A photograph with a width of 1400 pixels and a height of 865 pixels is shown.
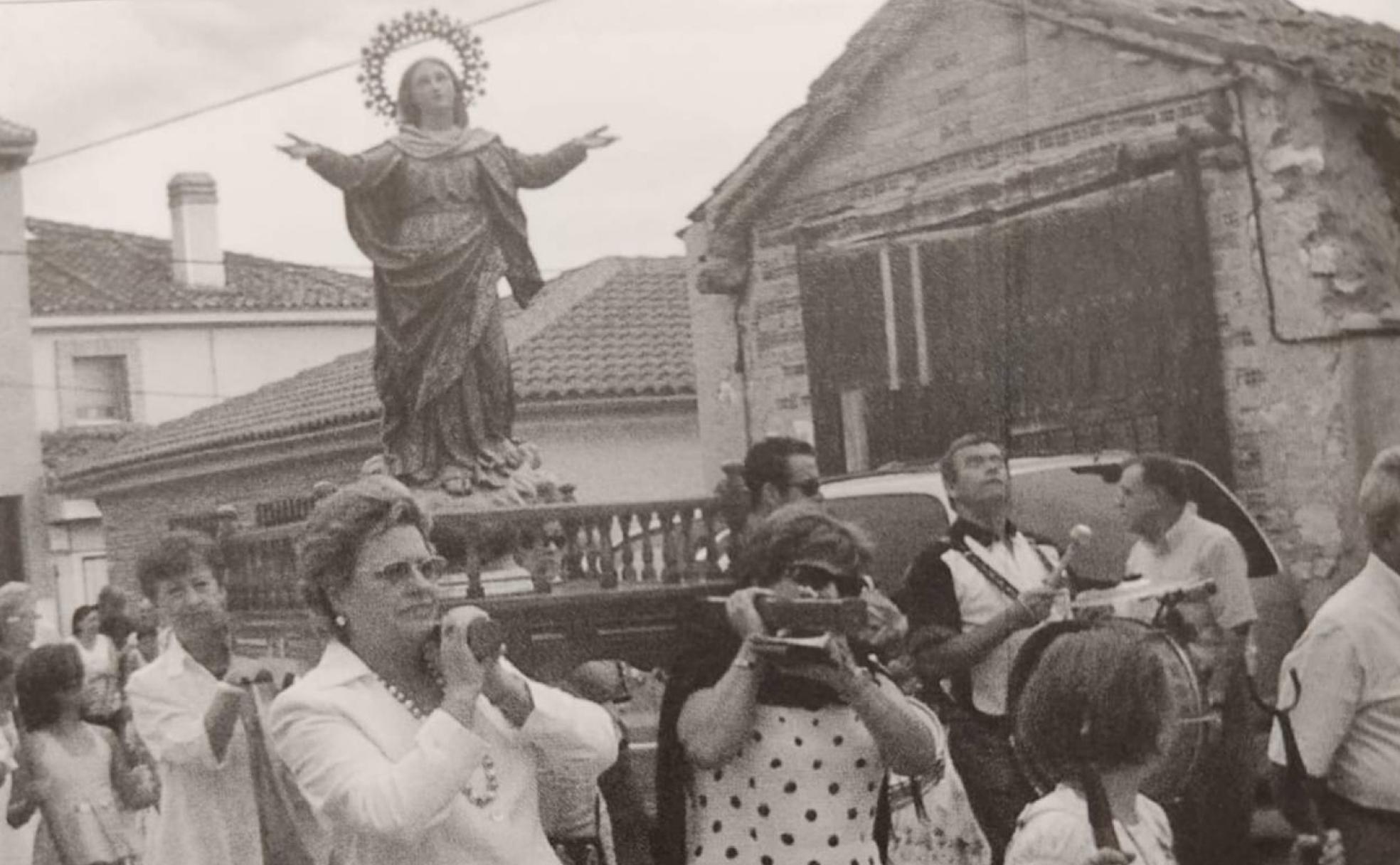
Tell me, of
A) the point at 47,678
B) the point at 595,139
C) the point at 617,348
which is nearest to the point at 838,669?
the point at 47,678

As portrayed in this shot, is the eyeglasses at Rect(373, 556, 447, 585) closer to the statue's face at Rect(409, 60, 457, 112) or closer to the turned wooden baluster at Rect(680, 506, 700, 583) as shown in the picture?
the turned wooden baluster at Rect(680, 506, 700, 583)

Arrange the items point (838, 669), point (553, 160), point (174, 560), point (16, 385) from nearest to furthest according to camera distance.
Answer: point (838, 669) < point (174, 560) < point (553, 160) < point (16, 385)

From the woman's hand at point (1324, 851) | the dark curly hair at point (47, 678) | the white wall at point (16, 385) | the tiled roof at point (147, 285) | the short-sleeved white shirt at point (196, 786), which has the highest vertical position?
the tiled roof at point (147, 285)

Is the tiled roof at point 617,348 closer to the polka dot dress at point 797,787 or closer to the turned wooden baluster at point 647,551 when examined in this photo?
the turned wooden baluster at point 647,551

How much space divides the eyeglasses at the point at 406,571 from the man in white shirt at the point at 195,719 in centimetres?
122

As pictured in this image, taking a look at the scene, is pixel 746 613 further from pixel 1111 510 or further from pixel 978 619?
pixel 1111 510

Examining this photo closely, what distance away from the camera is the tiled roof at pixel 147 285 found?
12086mm

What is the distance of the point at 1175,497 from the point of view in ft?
19.8

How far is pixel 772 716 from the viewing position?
12.5ft

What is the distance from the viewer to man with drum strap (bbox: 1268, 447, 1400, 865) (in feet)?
13.2

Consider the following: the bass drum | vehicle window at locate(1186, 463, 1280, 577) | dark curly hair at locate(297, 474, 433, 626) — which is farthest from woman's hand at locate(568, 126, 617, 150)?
dark curly hair at locate(297, 474, 433, 626)

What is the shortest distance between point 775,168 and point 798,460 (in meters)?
4.50

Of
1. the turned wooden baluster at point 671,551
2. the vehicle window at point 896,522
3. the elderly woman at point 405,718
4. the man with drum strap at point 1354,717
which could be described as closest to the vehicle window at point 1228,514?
the vehicle window at point 896,522

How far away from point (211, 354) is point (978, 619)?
8.27 metres
